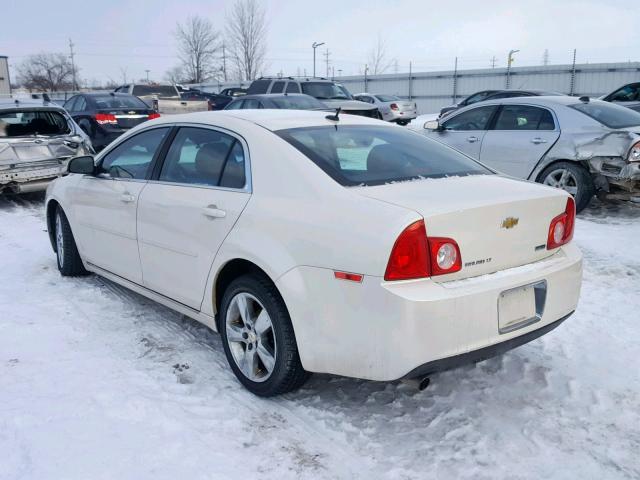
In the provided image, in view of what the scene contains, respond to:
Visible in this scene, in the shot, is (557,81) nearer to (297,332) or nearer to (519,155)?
(519,155)

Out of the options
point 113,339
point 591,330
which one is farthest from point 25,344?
point 591,330

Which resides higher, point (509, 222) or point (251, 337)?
point (509, 222)

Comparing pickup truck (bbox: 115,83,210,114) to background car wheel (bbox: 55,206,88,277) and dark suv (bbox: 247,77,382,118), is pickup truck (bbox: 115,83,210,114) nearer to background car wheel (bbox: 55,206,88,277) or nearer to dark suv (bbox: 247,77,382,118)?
dark suv (bbox: 247,77,382,118)

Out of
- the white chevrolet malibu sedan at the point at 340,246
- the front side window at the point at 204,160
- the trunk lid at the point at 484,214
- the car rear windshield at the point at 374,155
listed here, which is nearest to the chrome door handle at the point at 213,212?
the white chevrolet malibu sedan at the point at 340,246

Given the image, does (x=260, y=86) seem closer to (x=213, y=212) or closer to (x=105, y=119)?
(x=105, y=119)

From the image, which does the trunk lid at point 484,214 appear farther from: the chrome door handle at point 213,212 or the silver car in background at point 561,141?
the silver car in background at point 561,141

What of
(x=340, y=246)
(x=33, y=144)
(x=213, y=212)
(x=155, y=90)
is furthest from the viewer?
(x=155, y=90)

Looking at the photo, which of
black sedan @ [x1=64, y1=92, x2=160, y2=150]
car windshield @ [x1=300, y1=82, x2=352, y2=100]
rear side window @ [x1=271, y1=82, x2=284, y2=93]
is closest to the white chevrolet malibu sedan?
black sedan @ [x1=64, y1=92, x2=160, y2=150]

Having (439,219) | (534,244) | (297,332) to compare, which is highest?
(439,219)

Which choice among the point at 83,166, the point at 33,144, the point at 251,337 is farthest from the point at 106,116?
the point at 251,337

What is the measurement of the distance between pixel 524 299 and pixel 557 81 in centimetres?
3136

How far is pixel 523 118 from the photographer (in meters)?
8.19

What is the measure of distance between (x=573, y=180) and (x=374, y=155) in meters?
A: 5.02

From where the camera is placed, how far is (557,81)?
30.8 meters
